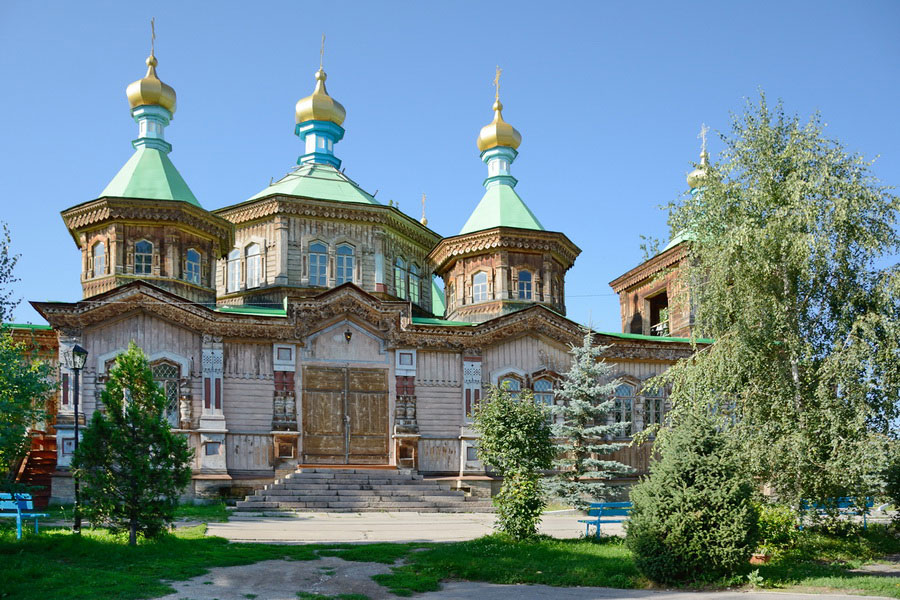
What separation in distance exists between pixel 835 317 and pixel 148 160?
723 inches

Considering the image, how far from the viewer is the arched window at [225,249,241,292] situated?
1077 inches

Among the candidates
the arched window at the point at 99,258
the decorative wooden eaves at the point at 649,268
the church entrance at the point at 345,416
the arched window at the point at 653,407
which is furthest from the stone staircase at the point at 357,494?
the decorative wooden eaves at the point at 649,268

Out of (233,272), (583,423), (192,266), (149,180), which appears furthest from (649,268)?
(149,180)

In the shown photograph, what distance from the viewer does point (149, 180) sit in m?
24.5

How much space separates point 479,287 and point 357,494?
8732 mm

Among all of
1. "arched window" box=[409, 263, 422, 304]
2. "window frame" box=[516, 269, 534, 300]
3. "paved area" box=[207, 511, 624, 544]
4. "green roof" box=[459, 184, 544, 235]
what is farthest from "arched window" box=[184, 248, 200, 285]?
"window frame" box=[516, 269, 534, 300]

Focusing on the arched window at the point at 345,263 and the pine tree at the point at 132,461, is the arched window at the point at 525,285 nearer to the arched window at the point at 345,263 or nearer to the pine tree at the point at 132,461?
the arched window at the point at 345,263

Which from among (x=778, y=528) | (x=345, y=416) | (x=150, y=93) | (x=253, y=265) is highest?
(x=150, y=93)

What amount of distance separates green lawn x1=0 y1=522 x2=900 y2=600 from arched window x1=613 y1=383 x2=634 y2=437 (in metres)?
10.3

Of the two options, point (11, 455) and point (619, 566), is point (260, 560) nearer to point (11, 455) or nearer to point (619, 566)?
point (619, 566)

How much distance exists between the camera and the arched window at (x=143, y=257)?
77.0 ft

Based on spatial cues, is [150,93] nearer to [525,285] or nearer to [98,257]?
[98,257]

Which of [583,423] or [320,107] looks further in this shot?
[320,107]

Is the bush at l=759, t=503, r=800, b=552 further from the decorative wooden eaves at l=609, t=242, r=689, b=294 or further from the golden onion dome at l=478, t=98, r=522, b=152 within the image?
the golden onion dome at l=478, t=98, r=522, b=152
